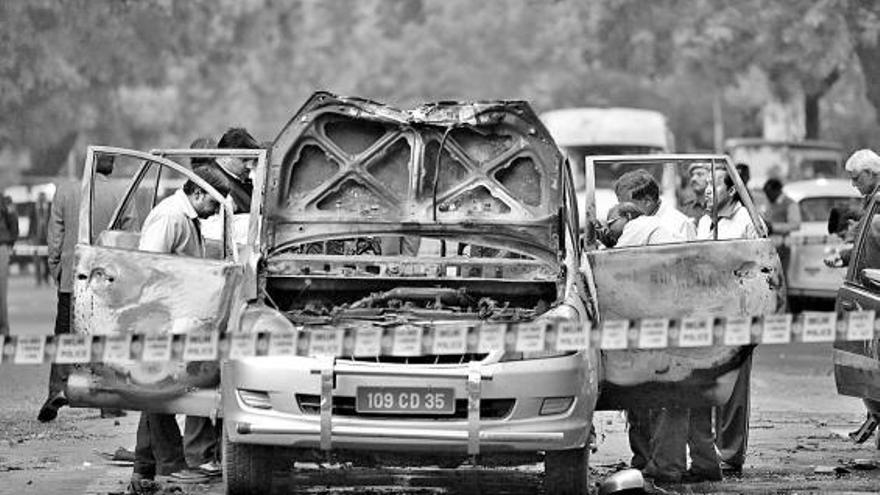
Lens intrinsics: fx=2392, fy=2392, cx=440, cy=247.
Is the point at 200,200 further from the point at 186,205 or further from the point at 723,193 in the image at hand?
the point at 723,193

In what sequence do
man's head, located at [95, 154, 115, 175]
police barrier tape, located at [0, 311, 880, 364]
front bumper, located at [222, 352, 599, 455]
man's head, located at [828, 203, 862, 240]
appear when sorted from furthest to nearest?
man's head, located at [828, 203, 862, 240] < man's head, located at [95, 154, 115, 175] < front bumper, located at [222, 352, 599, 455] < police barrier tape, located at [0, 311, 880, 364]

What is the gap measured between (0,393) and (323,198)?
22.9 feet

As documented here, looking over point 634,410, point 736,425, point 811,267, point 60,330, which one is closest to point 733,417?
point 736,425

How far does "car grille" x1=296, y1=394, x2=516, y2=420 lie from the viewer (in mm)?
10891

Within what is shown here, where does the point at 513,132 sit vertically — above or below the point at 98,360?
above

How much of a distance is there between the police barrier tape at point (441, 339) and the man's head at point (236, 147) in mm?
3129

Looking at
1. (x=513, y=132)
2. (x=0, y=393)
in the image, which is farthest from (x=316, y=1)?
(x=513, y=132)

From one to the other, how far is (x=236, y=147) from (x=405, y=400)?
12.8 ft

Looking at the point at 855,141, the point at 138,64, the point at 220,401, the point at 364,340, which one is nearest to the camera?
A: the point at 364,340

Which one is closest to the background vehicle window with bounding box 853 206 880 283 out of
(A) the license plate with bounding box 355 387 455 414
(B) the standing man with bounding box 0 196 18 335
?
(A) the license plate with bounding box 355 387 455 414

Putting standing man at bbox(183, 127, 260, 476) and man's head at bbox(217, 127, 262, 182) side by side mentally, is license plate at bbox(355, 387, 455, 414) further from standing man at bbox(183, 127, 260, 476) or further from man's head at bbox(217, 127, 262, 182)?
man's head at bbox(217, 127, 262, 182)

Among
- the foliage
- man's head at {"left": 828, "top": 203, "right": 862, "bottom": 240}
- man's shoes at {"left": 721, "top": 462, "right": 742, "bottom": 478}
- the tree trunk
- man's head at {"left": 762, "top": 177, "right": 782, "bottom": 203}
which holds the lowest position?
man's shoes at {"left": 721, "top": 462, "right": 742, "bottom": 478}

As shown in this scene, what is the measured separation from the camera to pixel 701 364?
39.4ft

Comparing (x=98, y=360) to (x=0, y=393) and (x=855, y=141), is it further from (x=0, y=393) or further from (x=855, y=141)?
(x=855, y=141)
